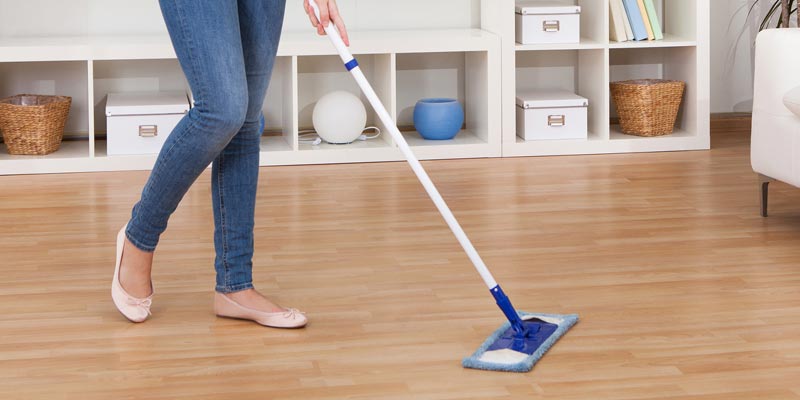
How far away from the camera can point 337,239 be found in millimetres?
2818

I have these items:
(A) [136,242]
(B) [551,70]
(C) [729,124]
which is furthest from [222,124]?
(C) [729,124]

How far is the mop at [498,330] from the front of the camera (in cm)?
188

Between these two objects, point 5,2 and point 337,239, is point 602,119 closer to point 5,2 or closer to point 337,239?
point 337,239

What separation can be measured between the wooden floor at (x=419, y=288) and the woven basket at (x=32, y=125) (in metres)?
0.20

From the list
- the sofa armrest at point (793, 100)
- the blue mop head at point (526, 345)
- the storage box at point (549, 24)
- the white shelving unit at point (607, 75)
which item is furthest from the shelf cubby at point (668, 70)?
the blue mop head at point (526, 345)

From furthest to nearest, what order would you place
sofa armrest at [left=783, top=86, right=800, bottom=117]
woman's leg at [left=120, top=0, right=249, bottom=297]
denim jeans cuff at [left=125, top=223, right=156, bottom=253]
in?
sofa armrest at [left=783, top=86, right=800, bottom=117], denim jeans cuff at [left=125, top=223, right=156, bottom=253], woman's leg at [left=120, top=0, right=249, bottom=297]

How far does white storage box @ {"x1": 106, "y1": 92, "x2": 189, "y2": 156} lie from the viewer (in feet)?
12.5

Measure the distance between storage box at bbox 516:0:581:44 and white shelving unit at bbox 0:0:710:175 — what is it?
4cm

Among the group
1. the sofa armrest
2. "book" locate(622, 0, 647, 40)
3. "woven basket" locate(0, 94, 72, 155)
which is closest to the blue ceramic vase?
"book" locate(622, 0, 647, 40)

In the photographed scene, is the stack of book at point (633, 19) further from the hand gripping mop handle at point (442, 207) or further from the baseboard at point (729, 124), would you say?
the hand gripping mop handle at point (442, 207)

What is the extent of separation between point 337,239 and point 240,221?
2.50ft

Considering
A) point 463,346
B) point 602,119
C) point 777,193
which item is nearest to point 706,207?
point 777,193

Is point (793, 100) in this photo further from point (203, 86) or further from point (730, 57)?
point (730, 57)

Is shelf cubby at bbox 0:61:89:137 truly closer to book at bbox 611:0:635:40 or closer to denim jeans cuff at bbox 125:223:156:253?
book at bbox 611:0:635:40
